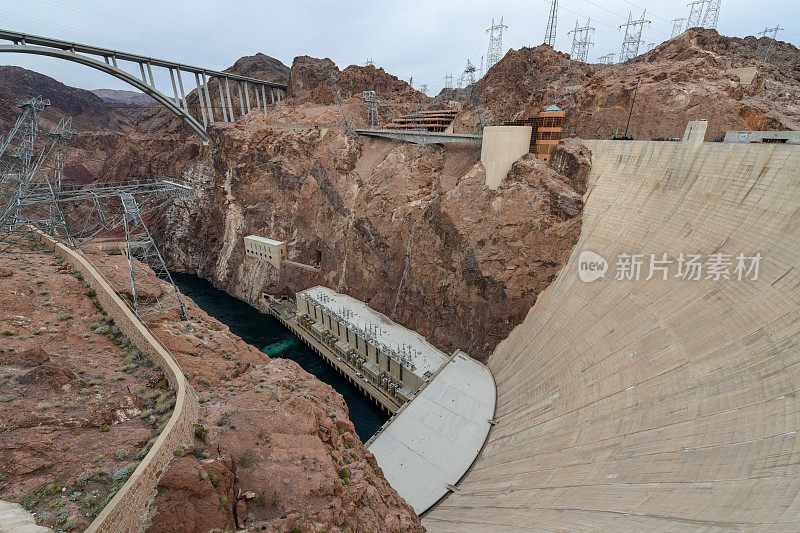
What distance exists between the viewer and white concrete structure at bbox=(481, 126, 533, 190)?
129 ft

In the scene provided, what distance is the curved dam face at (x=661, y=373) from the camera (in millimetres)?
15266

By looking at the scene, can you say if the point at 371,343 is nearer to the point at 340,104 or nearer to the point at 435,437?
the point at 435,437

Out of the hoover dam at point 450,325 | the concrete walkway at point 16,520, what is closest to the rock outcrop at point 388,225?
the hoover dam at point 450,325

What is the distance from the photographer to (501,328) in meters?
38.5

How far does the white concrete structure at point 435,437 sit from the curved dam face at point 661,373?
1162mm

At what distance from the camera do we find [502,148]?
130 ft

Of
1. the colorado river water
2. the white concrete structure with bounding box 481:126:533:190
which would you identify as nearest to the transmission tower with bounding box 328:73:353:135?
the white concrete structure with bounding box 481:126:533:190

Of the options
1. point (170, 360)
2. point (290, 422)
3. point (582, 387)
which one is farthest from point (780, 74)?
point (170, 360)

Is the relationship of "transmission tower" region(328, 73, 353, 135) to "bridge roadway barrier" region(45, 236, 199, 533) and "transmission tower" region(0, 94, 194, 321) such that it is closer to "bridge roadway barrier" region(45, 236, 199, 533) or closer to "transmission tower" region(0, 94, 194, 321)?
"transmission tower" region(0, 94, 194, 321)

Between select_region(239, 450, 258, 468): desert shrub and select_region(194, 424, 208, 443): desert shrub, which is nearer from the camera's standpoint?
select_region(239, 450, 258, 468): desert shrub

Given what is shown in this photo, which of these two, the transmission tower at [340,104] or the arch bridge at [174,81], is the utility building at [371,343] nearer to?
the transmission tower at [340,104]

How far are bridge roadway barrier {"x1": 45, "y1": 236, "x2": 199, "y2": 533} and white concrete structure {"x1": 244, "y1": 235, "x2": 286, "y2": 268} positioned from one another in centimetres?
4001

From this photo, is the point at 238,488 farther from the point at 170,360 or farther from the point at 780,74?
the point at 780,74

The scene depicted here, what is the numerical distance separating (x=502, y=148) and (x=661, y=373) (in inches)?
1080
